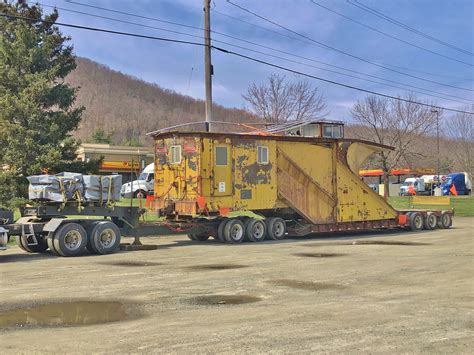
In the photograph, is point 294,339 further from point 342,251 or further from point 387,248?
point 387,248

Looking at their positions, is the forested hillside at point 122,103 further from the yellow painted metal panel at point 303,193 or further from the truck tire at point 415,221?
the yellow painted metal panel at point 303,193

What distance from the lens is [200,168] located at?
17938 mm

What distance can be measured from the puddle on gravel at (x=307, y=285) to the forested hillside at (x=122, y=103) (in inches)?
4123

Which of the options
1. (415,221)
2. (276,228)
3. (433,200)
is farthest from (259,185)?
(433,200)

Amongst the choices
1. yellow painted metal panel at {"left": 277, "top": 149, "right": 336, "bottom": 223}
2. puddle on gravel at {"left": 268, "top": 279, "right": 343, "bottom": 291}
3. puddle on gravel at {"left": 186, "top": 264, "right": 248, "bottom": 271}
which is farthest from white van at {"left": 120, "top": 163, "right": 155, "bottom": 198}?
puddle on gravel at {"left": 268, "top": 279, "right": 343, "bottom": 291}

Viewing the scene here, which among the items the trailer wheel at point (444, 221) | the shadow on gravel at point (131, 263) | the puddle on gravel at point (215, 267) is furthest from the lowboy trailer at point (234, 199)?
the trailer wheel at point (444, 221)

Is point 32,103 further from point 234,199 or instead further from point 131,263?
point 131,263

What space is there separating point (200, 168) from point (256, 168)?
217 centimetres

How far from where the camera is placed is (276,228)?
19688mm

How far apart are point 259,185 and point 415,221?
8.40 m

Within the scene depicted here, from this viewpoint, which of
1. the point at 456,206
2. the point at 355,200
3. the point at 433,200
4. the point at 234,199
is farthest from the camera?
the point at 456,206

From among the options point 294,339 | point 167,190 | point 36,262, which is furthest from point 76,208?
point 294,339

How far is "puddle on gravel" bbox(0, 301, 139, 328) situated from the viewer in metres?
7.25

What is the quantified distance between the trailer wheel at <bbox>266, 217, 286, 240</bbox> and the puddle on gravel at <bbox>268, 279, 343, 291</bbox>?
28.9 feet
